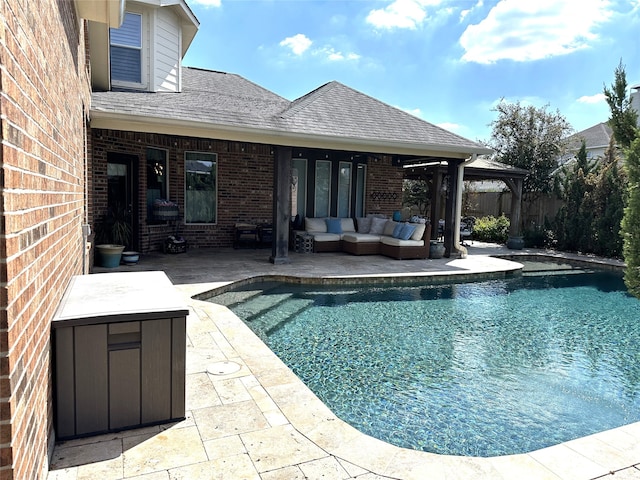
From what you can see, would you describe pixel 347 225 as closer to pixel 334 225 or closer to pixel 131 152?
pixel 334 225

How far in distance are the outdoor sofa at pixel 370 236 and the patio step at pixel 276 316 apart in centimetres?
399

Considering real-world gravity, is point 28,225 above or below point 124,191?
below

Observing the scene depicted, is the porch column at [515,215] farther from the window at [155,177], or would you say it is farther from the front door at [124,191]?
the front door at [124,191]

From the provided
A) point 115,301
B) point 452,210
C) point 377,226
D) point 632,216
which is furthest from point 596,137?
point 115,301

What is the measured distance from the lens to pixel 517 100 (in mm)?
16406

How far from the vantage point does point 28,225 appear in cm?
155

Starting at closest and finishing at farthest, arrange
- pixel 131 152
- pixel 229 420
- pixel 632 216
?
1. pixel 229 420
2. pixel 632 216
3. pixel 131 152

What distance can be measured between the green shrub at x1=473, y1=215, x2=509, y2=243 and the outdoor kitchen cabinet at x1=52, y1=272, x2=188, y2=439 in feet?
45.4

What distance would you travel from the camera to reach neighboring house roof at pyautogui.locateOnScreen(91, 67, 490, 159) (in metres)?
6.94

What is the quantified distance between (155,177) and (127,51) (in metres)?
2.64

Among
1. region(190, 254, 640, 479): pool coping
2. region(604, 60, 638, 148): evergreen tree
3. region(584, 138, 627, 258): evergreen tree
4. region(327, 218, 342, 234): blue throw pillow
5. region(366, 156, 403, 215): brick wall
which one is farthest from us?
region(366, 156, 403, 215): brick wall

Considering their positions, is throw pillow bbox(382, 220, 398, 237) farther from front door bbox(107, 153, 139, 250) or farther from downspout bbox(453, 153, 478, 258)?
front door bbox(107, 153, 139, 250)

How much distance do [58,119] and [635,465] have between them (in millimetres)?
3838

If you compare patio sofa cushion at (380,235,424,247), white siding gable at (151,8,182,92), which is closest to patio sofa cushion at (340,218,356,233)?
patio sofa cushion at (380,235,424,247)
